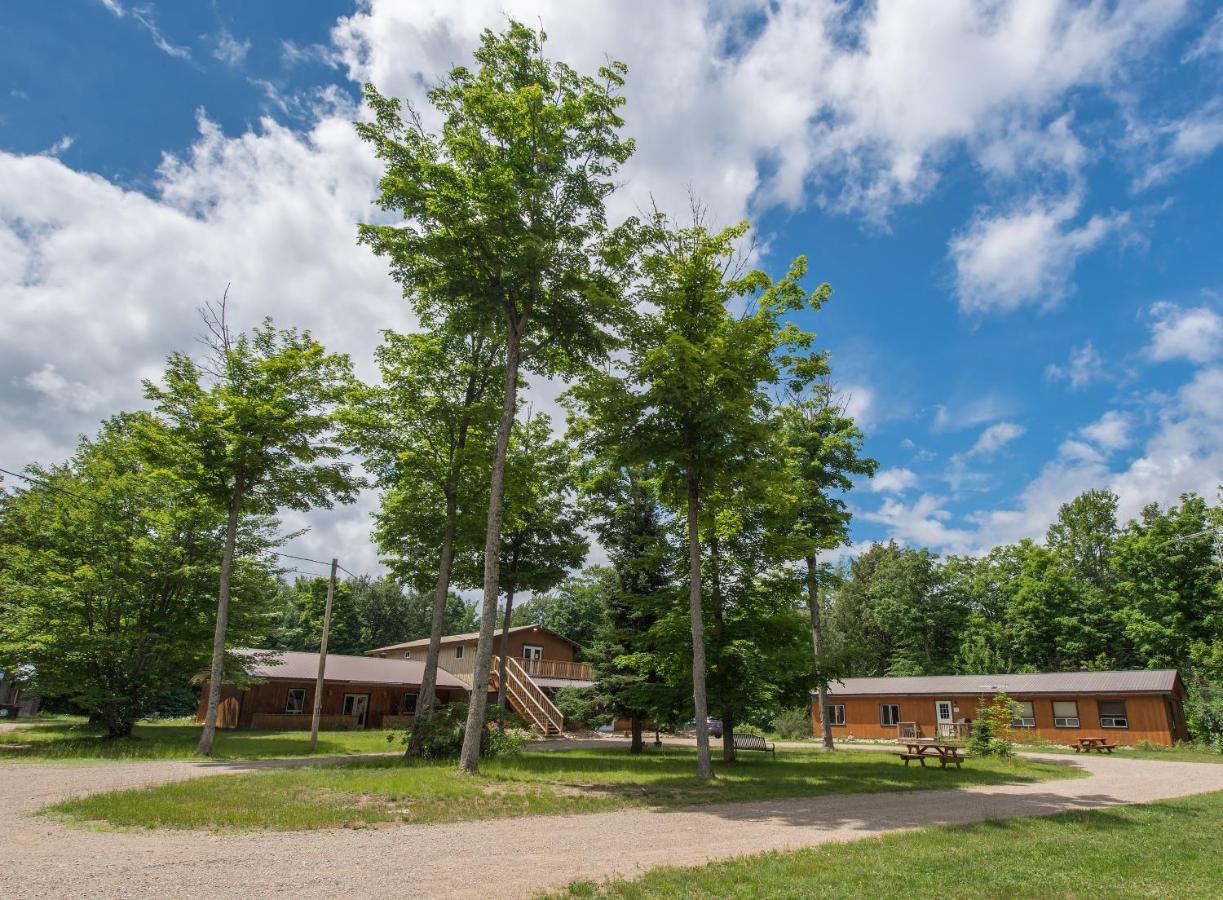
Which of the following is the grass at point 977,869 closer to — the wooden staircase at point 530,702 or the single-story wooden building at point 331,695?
the wooden staircase at point 530,702

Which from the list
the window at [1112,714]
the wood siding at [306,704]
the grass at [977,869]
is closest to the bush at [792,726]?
the window at [1112,714]

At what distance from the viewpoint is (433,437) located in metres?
21.2

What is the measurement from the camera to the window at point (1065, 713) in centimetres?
3356

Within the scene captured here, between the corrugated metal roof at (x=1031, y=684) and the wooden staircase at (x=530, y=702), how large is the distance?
13.7 m

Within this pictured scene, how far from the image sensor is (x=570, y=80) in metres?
17.7

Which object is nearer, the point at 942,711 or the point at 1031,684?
the point at 1031,684

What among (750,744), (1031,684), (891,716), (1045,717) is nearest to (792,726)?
(891,716)

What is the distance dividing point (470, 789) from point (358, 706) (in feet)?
91.4

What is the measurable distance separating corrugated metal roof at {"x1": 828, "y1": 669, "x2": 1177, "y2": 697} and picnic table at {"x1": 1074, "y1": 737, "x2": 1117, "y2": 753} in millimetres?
3174

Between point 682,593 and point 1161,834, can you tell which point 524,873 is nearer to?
point 1161,834

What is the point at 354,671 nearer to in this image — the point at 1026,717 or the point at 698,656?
the point at 698,656

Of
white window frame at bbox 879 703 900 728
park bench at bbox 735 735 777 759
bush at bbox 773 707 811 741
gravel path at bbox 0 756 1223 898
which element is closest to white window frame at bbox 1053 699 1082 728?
white window frame at bbox 879 703 900 728

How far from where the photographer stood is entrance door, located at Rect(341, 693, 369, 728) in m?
35.8

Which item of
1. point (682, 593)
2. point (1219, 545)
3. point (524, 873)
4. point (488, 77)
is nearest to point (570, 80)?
point (488, 77)
